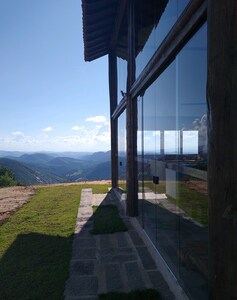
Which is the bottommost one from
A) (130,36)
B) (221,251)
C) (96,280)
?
(96,280)

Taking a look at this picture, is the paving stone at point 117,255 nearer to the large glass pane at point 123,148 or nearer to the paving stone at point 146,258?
the paving stone at point 146,258

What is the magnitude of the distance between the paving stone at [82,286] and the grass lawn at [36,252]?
96mm

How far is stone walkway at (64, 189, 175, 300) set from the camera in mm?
3629

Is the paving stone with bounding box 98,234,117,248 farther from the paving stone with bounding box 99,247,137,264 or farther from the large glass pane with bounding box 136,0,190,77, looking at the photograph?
the large glass pane with bounding box 136,0,190,77

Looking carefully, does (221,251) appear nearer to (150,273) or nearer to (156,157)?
(150,273)

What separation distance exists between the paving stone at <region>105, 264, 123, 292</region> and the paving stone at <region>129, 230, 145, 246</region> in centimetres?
104

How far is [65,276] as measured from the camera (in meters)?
3.95

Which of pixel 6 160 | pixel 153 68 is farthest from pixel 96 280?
pixel 6 160

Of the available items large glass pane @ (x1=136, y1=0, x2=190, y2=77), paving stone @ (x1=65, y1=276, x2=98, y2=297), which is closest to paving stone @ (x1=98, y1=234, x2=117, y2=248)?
paving stone @ (x1=65, y1=276, x2=98, y2=297)

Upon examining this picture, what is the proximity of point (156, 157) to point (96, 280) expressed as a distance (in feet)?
6.74

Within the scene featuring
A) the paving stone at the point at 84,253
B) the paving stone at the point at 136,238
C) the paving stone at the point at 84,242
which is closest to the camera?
the paving stone at the point at 84,253

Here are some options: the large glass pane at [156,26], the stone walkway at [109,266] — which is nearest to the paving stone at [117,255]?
the stone walkway at [109,266]

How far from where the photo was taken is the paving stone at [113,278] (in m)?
3.64

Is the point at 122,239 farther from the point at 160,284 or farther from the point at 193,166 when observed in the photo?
the point at 193,166
